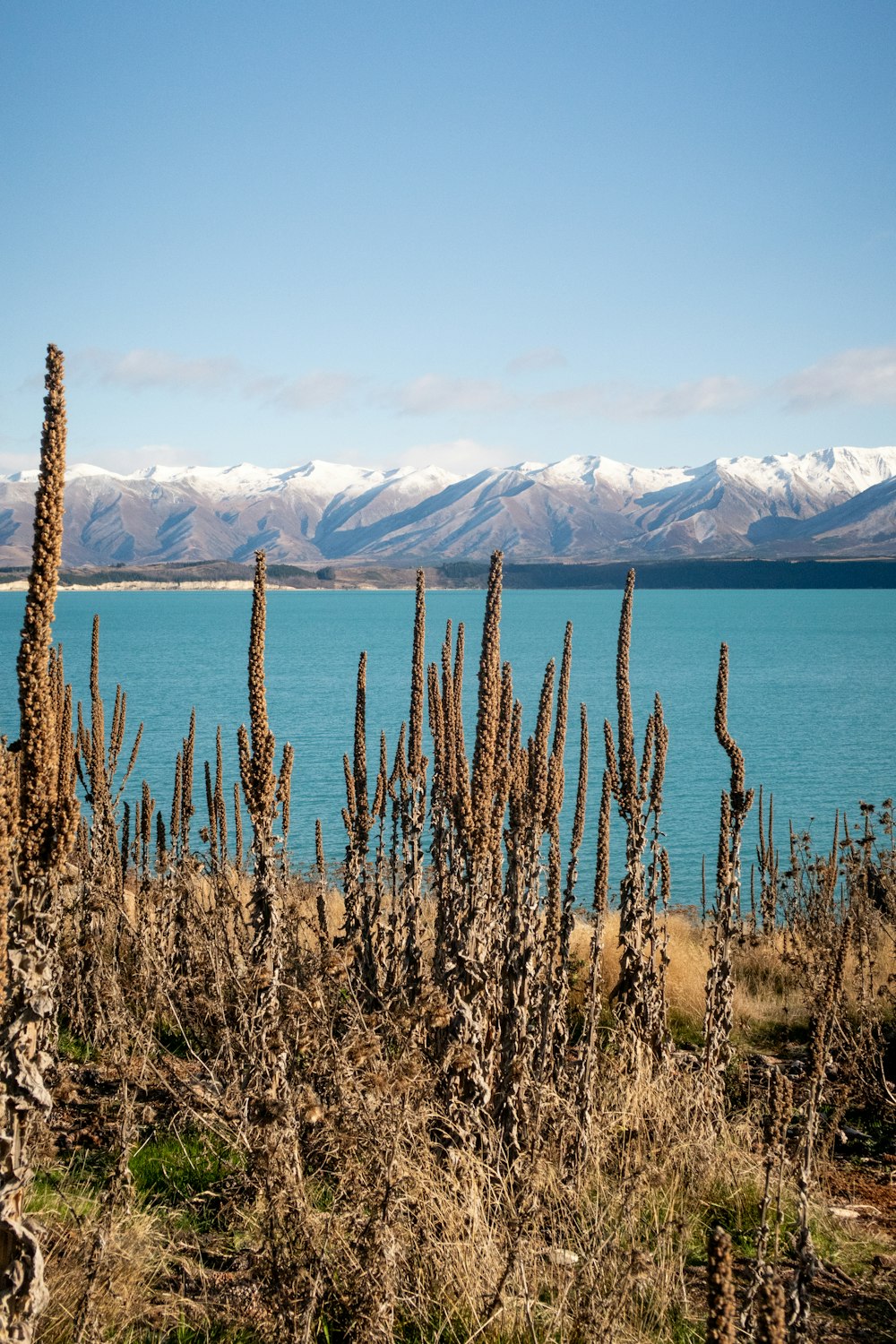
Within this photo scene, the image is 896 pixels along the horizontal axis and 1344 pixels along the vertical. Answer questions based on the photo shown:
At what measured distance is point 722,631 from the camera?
A: 120250 mm

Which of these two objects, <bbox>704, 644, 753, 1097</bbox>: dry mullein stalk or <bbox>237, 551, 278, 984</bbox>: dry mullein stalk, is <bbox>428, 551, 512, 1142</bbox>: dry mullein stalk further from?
<bbox>704, 644, 753, 1097</bbox>: dry mullein stalk

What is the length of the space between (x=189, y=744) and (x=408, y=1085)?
572 cm

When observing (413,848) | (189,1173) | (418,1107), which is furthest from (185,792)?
(418,1107)

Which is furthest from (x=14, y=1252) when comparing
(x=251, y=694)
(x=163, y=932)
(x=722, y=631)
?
(x=722, y=631)

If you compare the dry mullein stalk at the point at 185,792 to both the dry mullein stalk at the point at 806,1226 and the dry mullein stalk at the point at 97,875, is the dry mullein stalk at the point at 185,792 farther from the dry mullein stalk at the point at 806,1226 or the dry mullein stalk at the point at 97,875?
the dry mullein stalk at the point at 806,1226

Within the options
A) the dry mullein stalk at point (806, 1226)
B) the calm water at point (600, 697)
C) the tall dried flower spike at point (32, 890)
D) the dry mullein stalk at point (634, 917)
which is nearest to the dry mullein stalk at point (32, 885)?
the tall dried flower spike at point (32, 890)

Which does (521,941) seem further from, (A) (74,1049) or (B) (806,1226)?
(A) (74,1049)

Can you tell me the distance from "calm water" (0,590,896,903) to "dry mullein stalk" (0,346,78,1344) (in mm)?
10798

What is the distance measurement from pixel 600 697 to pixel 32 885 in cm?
4917

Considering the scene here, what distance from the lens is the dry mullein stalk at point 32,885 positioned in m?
2.98

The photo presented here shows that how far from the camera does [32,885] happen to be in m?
3.47

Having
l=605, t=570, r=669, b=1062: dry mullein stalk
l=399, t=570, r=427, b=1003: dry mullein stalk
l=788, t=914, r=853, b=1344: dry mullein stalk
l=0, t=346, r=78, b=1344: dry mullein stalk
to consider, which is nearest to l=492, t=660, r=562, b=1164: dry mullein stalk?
l=605, t=570, r=669, b=1062: dry mullein stalk

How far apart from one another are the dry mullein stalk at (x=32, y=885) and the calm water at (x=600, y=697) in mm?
10798

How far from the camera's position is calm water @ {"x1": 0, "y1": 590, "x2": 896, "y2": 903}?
105ft
